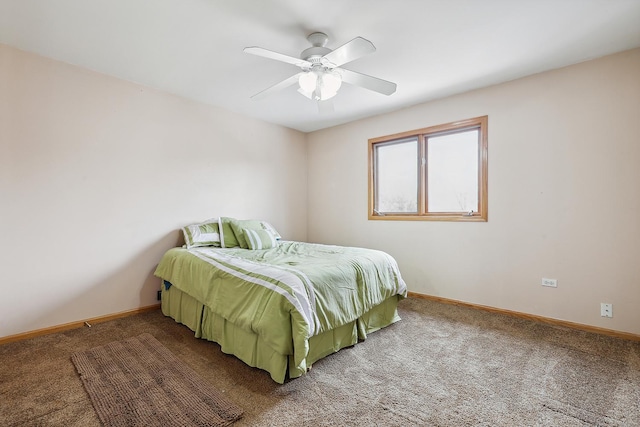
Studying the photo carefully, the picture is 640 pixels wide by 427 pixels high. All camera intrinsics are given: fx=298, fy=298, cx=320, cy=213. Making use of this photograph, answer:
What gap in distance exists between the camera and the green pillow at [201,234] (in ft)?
10.5

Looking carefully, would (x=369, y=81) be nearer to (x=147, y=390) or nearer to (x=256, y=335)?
(x=256, y=335)

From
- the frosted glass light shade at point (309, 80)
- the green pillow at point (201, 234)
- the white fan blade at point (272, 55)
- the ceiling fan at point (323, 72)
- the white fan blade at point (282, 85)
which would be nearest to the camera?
the white fan blade at point (272, 55)

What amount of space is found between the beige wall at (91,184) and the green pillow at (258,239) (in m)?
0.67

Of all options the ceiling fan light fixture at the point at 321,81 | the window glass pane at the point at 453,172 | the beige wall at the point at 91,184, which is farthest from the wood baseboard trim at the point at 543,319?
the beige wall at the point at 91,184

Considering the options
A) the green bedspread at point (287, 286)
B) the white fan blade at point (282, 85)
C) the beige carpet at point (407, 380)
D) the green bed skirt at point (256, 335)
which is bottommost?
the beige carpet at point (407, 380)

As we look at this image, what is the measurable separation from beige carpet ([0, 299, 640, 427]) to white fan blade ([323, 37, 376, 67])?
2.09 metres

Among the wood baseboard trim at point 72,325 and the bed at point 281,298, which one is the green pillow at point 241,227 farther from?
the wood baseboard trim at point 72,325

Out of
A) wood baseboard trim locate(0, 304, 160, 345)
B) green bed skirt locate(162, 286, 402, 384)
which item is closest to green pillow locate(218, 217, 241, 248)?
green bed skirt locate(162, 286, 402, 384)

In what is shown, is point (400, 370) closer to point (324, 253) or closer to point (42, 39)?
point (324, 253)

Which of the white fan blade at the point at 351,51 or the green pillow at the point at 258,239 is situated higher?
the white fan blade at the point at 351,51

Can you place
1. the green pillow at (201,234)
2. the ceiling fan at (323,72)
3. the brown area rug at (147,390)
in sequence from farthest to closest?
the green pillow at (201,234), the ceiling fan at (323,72), the brown area rug at (147,390)

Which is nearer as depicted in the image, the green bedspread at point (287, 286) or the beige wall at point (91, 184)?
the green bedspread at point (287, 286)

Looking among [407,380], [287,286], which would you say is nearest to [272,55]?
[287,286]

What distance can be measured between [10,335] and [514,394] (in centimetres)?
372
